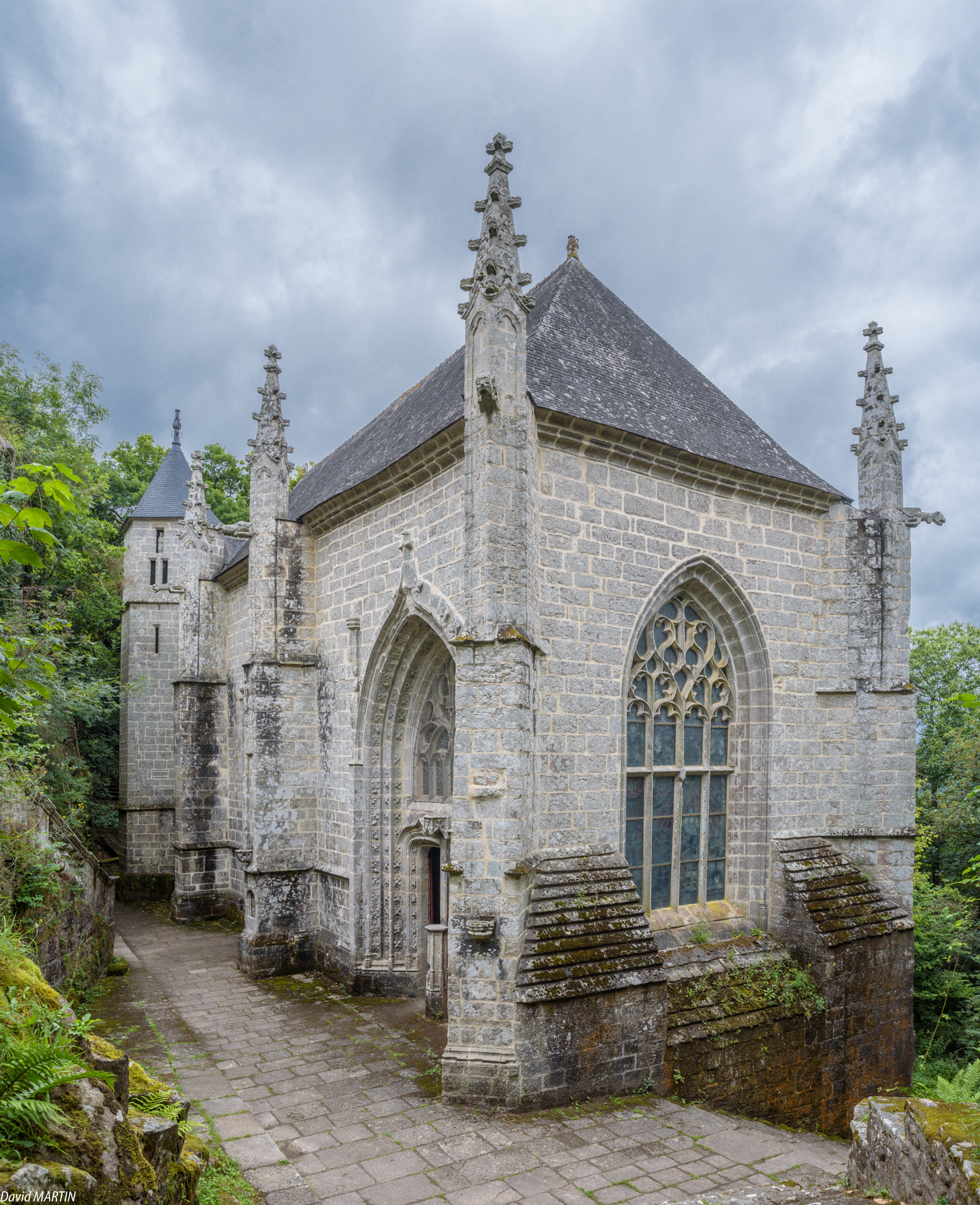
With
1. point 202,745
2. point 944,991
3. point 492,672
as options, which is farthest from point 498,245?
point 944,991

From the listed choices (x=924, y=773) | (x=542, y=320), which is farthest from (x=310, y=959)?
(x=924, y=773)

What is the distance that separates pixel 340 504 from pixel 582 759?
501 cm

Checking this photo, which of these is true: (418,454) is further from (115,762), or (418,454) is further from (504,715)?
(115,762)

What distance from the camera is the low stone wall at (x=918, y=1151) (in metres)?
3.66

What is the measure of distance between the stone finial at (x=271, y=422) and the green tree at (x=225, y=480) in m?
15.5

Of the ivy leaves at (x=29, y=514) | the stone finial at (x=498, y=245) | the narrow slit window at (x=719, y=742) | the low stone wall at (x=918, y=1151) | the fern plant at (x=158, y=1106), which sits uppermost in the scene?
the stone finial at (x=498, y=245)

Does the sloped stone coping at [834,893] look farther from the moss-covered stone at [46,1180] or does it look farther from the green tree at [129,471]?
the green tree at [129,471]

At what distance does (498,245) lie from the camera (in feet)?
23.3

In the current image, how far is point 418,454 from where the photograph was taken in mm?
8805

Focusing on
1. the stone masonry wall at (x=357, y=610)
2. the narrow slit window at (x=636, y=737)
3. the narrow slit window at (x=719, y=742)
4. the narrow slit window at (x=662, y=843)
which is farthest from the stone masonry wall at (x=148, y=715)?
the narrow slit window at (x=719, y=742)

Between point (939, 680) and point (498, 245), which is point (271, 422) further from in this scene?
point (939, 680)

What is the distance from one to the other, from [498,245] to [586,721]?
14.9ft

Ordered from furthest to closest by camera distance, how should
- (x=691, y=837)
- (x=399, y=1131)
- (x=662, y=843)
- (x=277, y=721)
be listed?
(x=277, y=721), (x=691, y=837), (x=662, y=843), (x=399, y=1131)

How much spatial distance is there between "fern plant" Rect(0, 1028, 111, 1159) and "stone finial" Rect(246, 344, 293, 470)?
30.5ft
